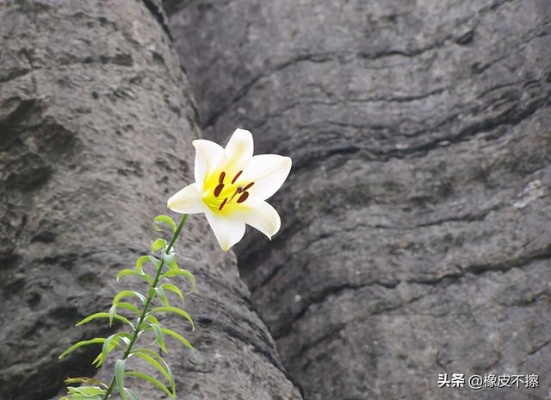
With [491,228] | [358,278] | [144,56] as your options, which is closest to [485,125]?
[491,228]

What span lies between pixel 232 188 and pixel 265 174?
75mm

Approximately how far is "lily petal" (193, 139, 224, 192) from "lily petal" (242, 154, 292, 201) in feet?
0.21

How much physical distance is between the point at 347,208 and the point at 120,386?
1.46m

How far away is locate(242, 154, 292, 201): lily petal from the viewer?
1682mm

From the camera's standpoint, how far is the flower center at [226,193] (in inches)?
64.0

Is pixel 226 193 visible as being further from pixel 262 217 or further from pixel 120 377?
pixel 120 377

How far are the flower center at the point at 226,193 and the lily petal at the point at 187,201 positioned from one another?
1.0 inches

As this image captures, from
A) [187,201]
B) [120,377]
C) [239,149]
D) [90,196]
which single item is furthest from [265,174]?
[90,196]

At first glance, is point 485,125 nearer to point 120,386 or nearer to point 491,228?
point 491,228

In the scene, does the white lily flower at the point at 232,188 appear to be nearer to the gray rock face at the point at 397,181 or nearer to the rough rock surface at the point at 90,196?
the rough rock surface at the point at 90,196

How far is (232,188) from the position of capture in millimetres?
1646

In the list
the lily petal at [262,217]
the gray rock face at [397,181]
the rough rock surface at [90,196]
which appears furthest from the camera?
the gray rock face at [397,181]

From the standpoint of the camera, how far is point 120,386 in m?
1.58

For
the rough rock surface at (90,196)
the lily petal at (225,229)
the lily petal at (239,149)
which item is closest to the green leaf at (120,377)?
the lily petal at (225,229)
